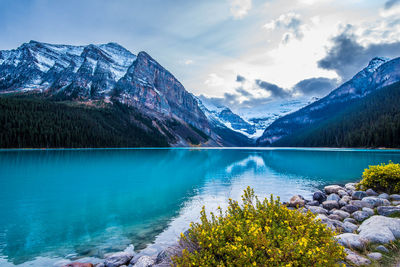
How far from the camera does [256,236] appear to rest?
14.8 ft

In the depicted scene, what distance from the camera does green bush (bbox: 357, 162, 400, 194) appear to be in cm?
1550

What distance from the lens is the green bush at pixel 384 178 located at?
1550 cm

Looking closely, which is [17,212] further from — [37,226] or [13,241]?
[13,241]

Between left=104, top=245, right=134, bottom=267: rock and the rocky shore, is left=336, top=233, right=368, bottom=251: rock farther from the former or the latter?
left=104, top=245, right=134, bottom=267: rock

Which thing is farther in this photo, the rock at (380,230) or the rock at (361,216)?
the rock at (361,216)

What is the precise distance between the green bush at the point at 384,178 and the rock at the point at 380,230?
887cm

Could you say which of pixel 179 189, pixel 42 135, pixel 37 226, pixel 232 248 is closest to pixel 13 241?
pixel 37 226

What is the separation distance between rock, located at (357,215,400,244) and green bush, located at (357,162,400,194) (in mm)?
8875

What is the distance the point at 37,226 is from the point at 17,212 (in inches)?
160

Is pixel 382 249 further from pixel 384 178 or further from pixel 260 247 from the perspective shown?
pixel 384 178

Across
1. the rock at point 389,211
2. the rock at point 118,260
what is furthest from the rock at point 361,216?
the rock at point 118,260

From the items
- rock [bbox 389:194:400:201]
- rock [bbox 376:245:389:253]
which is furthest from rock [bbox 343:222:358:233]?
rock [bbox 389:194:400:201]

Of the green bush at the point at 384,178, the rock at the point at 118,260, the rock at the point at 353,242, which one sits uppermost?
the green bush at the point at 384,178

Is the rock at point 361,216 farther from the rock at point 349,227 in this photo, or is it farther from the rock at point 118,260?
the rock at point 118,260
